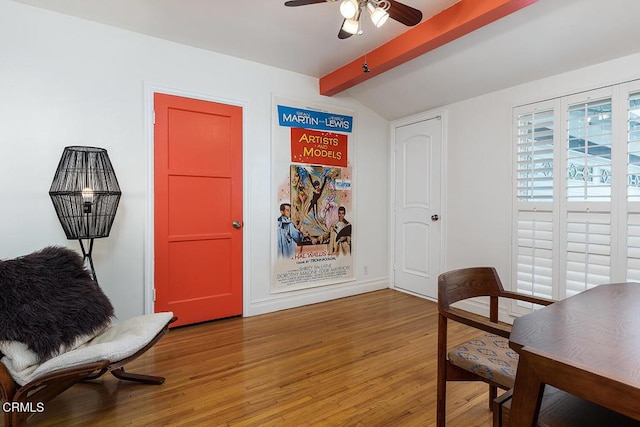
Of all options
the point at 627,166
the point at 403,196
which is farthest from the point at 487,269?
the point at 403,196

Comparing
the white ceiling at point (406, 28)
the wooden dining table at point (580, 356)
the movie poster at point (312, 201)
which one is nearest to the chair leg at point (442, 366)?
the wooden dining table at point (580, 356)

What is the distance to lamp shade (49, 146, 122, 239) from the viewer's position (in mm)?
2213

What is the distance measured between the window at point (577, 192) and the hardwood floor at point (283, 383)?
963 mm

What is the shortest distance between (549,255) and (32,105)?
4.30 metres

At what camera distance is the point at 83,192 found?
2.21 m

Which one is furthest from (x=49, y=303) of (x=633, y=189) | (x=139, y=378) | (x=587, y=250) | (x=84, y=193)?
(x=633, y=189)

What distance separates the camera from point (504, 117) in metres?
3.10

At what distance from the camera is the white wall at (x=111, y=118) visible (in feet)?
7.72

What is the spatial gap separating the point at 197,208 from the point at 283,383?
176 centimetres

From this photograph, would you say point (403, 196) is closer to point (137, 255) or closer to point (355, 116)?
point (355, 116)

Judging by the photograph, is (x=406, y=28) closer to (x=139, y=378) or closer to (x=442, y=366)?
(x=442, y=366)

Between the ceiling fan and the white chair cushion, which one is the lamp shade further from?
the ceiling fan

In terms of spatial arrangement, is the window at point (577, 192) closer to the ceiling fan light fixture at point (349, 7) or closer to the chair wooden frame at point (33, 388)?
the ceiling fan light fixture at point (349, 7)

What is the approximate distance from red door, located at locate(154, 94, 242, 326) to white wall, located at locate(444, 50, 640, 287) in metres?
2.31
